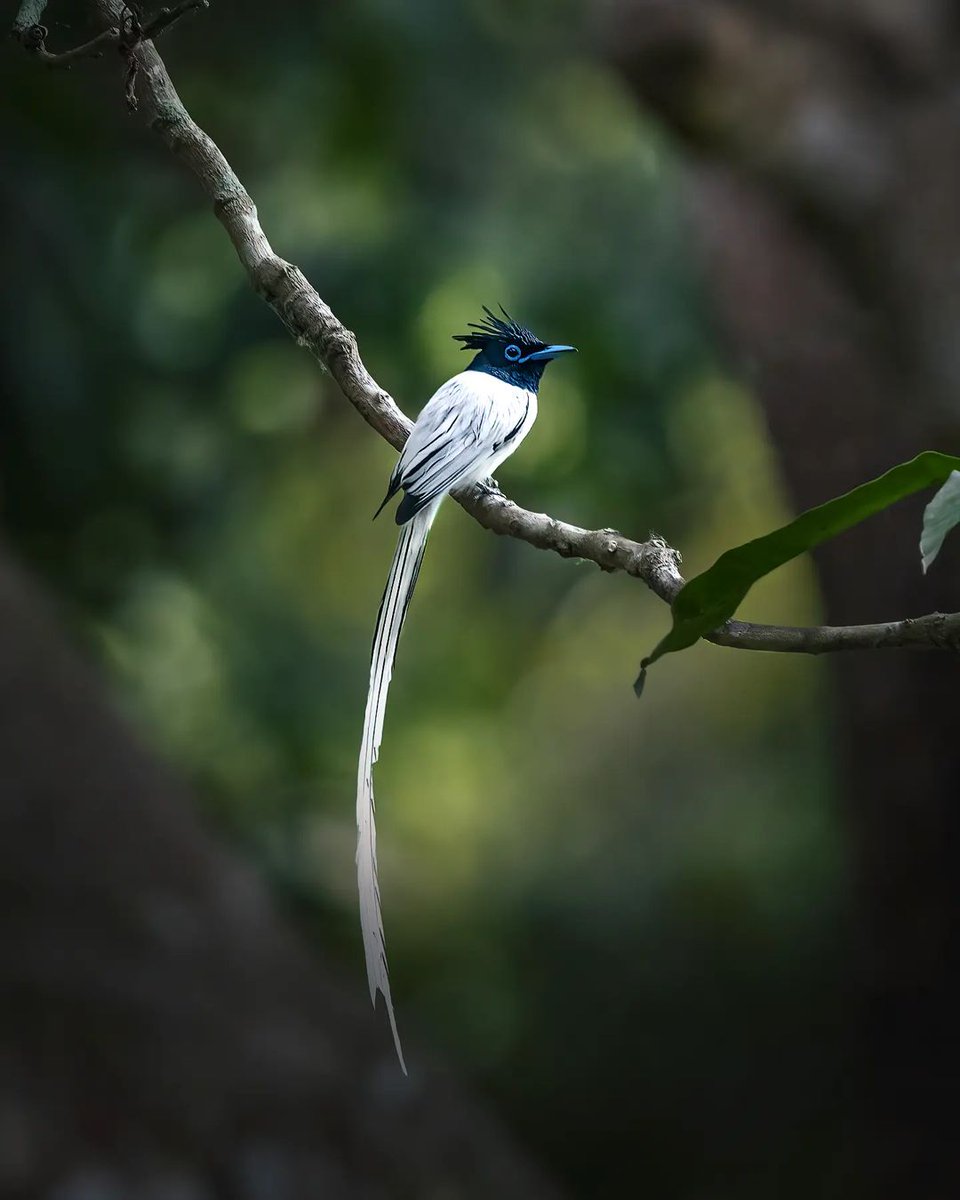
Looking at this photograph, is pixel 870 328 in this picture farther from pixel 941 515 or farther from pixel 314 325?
pixel 941 515

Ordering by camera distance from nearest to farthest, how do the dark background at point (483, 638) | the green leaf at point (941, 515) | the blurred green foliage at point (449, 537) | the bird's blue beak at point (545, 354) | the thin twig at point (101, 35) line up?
the green leaf at point (941, 515)
the thin twig at point (101, 35)
the bird's blue beak at point (545, 354)
the dark background at point (483, 638)
the blurred green foliage at point (449, 537)

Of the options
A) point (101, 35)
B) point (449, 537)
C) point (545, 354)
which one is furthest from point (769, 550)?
point (449, 537)

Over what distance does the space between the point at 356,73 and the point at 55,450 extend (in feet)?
3.39

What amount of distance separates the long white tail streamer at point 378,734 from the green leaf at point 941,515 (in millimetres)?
348

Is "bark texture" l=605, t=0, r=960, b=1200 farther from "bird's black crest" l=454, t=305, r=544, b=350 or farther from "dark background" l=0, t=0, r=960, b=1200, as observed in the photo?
"bird's black crest" l=454, t=305, r=544, b=350

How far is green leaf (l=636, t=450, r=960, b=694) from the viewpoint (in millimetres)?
778

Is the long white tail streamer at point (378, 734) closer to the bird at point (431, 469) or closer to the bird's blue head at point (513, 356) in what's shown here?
the bird at point (431, 469)

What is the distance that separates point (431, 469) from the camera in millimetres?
1001

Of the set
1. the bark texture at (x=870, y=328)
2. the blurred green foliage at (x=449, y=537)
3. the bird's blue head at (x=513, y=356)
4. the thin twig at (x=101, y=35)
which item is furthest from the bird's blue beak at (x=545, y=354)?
the blurred green foliage at (x=449, y=537)

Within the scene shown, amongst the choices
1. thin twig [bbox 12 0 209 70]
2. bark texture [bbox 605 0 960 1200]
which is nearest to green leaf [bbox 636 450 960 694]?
thin twig [bbox 12 0 209 70]

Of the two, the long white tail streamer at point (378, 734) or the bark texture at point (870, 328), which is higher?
the bark texture at point (870, 328)

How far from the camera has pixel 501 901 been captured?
3.37m

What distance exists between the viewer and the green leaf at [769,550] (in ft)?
2.55

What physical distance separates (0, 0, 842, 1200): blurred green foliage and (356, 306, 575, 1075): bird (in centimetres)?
151
